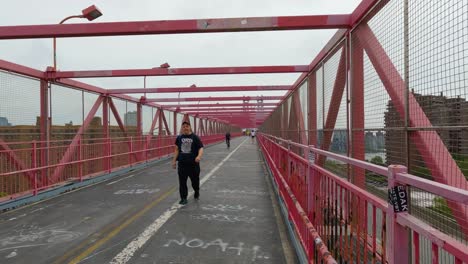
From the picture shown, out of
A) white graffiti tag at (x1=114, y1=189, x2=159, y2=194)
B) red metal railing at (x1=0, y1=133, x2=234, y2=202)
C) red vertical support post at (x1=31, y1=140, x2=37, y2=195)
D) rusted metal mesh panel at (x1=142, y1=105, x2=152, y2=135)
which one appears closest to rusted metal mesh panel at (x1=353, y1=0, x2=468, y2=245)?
white graffiti tag at (x1=114, y1=189, x2=159, y2=194)

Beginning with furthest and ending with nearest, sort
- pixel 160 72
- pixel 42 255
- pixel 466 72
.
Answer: pixel 160 72
pixel 42 255
pixel 466 72

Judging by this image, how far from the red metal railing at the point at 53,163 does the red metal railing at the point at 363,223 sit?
7354 mm

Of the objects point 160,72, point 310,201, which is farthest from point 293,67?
point 310,201

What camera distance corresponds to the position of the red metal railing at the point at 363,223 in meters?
1.46

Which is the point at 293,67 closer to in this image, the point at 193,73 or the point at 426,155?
the point at 193,73

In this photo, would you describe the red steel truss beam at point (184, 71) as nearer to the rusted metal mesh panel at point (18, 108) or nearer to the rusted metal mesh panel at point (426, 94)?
the rusted metal mesh panel at point (18, 108)

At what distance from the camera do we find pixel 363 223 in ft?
8.11

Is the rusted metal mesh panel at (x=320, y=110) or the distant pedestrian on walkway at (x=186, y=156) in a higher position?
the rusted metal mesh panel at (x=320, y=110)

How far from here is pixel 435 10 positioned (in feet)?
9.29

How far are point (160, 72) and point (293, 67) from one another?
4619 mm

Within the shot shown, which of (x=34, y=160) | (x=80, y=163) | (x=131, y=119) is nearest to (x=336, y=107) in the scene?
(x=34, y=160)

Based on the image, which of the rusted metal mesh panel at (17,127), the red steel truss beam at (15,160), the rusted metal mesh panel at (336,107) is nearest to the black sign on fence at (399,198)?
the rusted metal mesh panel at (336,107)

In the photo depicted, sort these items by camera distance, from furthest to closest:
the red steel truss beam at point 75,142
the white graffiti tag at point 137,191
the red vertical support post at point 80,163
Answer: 1. the red vertical support post at point 80,163
2. the red steel truss beam at point 75,142
3. the white graffiti tag at point 137,191

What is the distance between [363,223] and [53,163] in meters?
10.9
